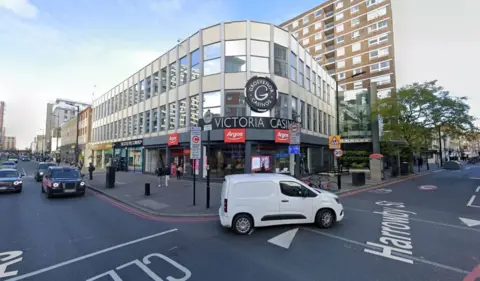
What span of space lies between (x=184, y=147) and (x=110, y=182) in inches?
268

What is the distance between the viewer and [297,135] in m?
11.4

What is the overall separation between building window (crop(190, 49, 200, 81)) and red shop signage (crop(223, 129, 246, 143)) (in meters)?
6.64

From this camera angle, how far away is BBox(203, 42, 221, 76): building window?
1939cm

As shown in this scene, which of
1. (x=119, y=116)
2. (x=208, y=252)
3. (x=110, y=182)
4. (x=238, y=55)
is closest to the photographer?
(x=208, y=252)

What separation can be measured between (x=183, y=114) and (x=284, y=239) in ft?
57.5

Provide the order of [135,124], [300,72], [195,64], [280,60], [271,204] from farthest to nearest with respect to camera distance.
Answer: [135,124], [300,72], [195,64], [280,60], [271,204]

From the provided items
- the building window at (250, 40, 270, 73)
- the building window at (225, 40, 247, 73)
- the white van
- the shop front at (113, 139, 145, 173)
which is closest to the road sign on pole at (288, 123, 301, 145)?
the white van

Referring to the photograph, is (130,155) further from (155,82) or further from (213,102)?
(213,102)

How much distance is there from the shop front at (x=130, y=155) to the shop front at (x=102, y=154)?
2.70 m

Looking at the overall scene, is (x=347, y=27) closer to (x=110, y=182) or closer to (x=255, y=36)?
(x=255, y=36)

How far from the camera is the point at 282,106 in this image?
64.5ft

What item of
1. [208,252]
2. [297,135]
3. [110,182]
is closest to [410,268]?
[208,252]

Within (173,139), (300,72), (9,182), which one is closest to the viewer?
(9,182)

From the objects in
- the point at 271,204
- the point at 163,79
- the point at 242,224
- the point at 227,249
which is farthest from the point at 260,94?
the point at 227,249
